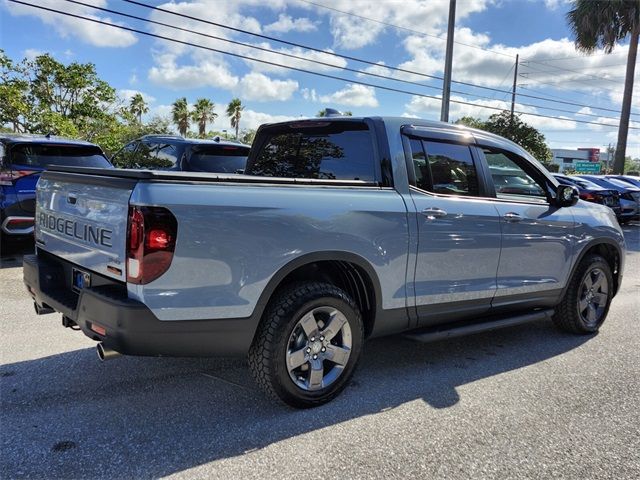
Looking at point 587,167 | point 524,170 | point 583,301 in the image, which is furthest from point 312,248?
point 587,167

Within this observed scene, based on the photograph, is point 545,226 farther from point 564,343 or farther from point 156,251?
point 156,251

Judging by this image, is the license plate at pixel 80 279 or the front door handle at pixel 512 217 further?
the front door handle at pixel 512 217

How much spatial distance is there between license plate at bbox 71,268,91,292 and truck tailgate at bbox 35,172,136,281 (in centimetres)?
5

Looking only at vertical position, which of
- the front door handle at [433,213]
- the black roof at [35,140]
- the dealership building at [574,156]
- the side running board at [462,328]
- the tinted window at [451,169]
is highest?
the dealership building at [574,156]

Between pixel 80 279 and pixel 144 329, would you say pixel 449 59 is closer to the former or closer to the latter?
pixel 80 279

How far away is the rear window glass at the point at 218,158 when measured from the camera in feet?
25.2

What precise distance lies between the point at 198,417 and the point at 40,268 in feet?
4.71

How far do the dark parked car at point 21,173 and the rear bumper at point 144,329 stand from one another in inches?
179

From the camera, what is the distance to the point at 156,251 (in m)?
2.58

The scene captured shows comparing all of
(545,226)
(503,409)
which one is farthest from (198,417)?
(545,226)

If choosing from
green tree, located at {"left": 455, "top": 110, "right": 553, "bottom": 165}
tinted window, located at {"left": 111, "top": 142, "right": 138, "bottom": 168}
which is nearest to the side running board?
tinted window, located at {"left": 111, "top": 142, "right": 138, "bottom": 168}

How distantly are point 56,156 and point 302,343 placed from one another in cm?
590

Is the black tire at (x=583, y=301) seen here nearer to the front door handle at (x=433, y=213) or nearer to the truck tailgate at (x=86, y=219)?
the front door handle at (x=433, y=213)

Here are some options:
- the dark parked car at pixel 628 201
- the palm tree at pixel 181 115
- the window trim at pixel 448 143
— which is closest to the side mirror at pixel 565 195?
the window trim at pixel 448 143
